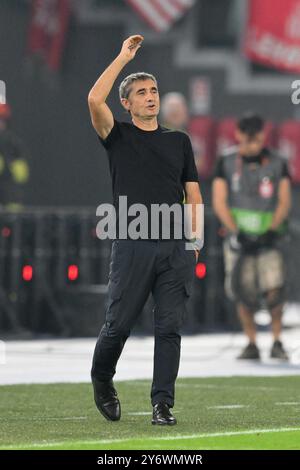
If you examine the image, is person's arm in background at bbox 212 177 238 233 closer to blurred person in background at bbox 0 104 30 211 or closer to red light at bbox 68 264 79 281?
red light at bbox 68 264 79 281

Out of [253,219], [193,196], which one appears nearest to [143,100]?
[193,196]

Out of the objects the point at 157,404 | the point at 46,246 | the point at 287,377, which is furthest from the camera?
the point at 46,246

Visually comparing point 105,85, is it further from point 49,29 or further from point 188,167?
point 49,29

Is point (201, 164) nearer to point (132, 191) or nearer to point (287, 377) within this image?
point (287, 377)

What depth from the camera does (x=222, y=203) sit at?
16.8 metres

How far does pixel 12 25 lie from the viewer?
26906mm

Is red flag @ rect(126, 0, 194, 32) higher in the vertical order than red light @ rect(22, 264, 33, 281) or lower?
higher

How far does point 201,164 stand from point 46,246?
922 centimetres

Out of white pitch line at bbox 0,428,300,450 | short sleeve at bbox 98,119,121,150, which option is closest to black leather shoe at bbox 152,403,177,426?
white pitch line at bbox 0,428,300,450

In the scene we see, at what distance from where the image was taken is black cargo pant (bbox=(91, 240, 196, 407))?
1062cm

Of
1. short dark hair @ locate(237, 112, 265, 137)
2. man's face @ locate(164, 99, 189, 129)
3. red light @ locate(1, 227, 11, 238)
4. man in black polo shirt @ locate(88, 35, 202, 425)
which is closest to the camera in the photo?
man in black polo shirt @ locate(88, 35, 202, 425)

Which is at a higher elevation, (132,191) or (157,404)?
(132,191)

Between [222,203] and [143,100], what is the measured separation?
244 inches
